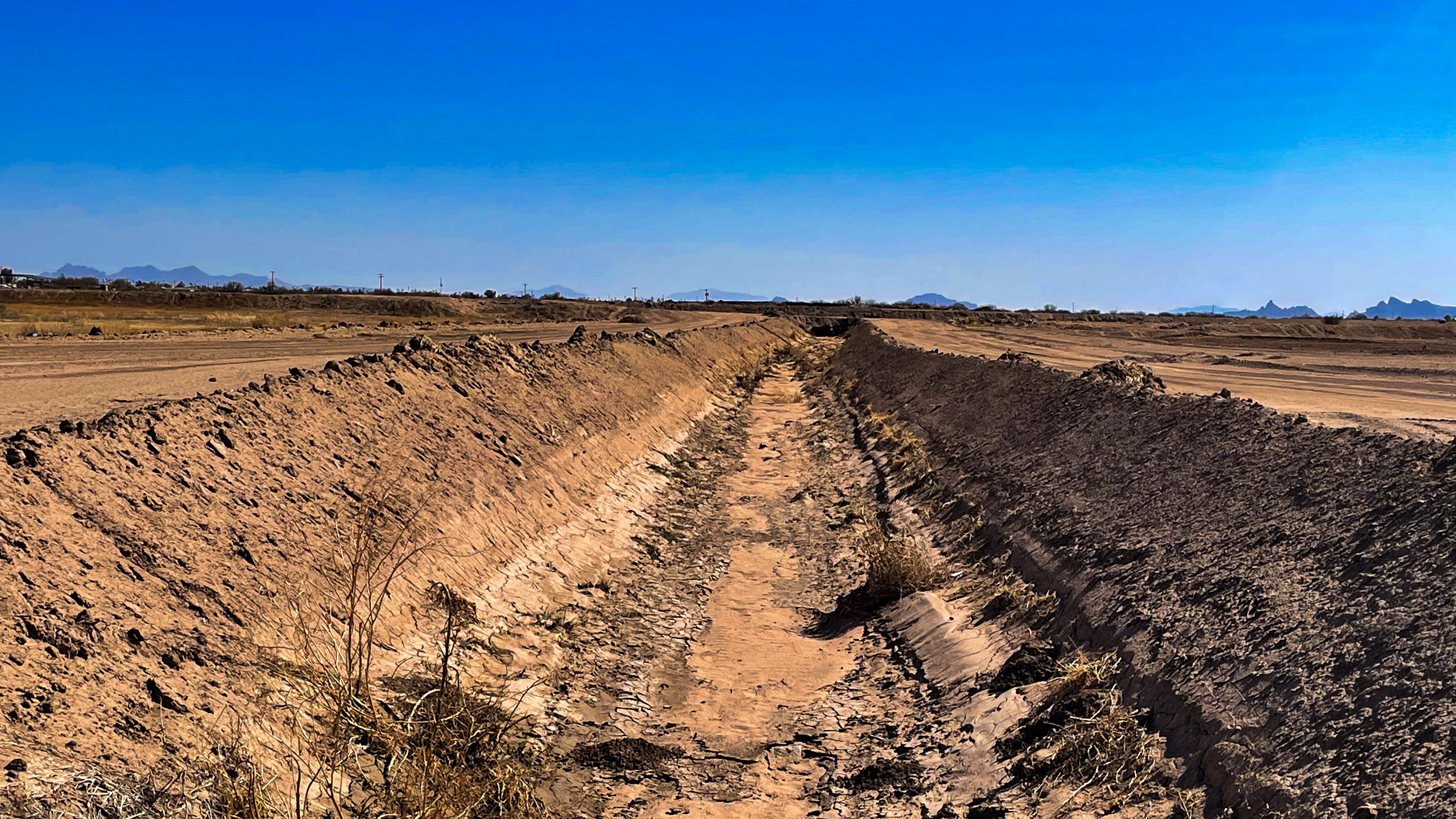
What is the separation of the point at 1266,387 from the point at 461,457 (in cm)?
2140

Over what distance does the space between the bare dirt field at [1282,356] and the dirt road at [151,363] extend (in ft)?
65.1

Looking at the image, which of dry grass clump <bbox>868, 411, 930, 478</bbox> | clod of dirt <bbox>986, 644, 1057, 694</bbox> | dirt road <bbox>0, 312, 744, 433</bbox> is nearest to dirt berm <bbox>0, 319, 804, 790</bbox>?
dirt road <bbox>0, 312, 744, 433</bbox>

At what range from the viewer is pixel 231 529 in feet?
29.2

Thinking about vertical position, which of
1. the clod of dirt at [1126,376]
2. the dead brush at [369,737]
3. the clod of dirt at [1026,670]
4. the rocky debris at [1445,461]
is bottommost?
the clod of dirt at [1026,670]

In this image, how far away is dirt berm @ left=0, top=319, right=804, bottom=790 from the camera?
6191 millimetres

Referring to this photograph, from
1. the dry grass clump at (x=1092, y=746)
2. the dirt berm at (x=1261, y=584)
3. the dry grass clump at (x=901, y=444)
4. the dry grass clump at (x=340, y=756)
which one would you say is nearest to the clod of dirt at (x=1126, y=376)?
the dirt berm at (x=1261, y=584)

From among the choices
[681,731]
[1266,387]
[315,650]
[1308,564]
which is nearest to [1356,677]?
[1308,564]

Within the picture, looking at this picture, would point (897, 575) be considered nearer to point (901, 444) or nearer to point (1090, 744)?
point (1090, 744)

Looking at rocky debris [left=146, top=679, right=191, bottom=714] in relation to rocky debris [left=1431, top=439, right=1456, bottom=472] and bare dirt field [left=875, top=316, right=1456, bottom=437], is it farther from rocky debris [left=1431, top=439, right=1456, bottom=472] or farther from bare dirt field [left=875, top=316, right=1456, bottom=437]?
bare dirt field [left=875, top=316, right=1456, bottom=437]

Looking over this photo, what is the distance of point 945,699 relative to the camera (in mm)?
9297

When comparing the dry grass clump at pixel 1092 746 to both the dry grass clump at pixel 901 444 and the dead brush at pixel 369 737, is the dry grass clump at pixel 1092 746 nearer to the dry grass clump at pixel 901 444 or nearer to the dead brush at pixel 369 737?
the dead brush at pixel 369 737

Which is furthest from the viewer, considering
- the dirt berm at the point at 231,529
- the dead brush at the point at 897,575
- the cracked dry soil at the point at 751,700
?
the dead brush at the point at 897,575

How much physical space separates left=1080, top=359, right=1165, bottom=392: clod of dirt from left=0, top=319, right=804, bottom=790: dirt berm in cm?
978

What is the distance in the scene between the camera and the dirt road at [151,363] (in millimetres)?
16594
